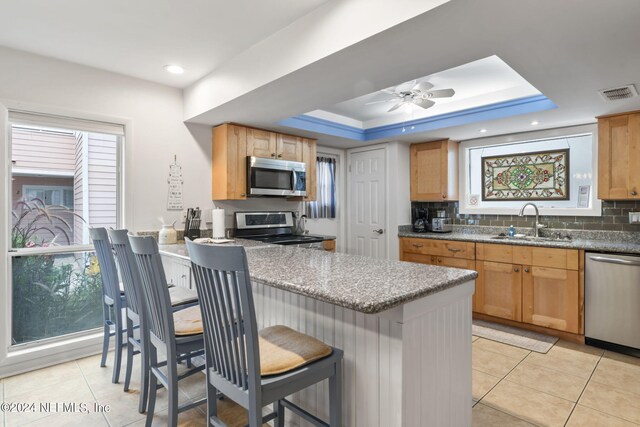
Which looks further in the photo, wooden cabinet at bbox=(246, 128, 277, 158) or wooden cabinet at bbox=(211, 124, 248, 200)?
wooden cabinet at bbox=(246, 128, 277, 158)

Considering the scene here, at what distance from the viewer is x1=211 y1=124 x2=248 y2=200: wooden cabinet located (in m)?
3.49

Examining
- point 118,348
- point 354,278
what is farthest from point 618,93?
point 118,348

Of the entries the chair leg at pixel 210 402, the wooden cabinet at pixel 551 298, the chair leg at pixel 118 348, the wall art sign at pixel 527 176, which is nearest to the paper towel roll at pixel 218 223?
the chair leg at pixel 118 348

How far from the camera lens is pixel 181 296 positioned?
220 cm

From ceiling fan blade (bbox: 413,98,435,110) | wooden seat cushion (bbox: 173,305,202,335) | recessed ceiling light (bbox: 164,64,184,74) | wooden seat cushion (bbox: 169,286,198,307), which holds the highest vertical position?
recessed ceiling light (bbox: 164,64,184,74)

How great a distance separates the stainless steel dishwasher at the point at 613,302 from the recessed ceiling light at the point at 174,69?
3.83 m

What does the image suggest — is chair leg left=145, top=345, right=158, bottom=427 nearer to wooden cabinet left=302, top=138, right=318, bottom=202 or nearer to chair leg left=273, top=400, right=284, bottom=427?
chair leg left=273, top=400, right=284, bottom=427

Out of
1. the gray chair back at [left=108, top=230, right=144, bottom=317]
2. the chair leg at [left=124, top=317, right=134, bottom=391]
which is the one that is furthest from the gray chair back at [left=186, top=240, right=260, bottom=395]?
the chair leg at [left=124, top=317, right=134, bottom=391]

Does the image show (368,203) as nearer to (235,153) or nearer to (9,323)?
(235,153)

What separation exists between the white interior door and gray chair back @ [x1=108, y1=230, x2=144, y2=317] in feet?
10.8

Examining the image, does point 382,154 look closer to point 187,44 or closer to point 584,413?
point 187,44

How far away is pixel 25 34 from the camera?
2.38m

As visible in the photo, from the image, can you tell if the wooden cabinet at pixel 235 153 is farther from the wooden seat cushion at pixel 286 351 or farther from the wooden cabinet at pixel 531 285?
the wooden cabinet at pixel 531 285

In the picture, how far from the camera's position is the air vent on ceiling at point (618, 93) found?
246 cm
